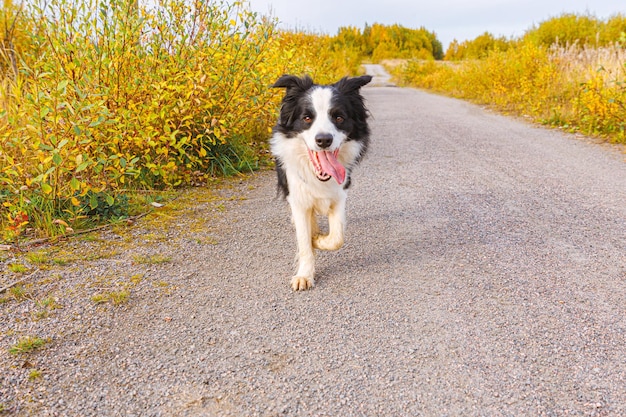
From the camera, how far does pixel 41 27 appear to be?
13.8 feet

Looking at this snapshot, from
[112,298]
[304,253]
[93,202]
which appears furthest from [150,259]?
[304,253]

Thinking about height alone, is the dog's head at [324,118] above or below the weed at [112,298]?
above

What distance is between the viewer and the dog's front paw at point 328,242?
10.7ft

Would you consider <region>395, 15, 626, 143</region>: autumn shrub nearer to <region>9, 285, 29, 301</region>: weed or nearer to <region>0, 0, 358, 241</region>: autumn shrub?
<region>0, 0, 358, 241</region>: autumn shrub

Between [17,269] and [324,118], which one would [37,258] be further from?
[324,118]

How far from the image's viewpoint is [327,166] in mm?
3240

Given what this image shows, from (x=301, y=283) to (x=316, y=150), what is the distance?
0.88 meters

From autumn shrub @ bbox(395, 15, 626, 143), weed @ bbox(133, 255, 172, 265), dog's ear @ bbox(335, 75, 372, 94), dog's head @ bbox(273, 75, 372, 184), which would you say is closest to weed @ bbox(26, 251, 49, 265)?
weed @ bbox(133, 255, 172, 265)

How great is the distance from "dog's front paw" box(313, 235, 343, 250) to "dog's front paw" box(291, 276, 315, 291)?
350 millimetres

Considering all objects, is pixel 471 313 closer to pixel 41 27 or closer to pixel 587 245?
pixel 587 245

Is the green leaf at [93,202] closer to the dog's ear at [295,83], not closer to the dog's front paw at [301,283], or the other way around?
the dog's ear at [295,83]

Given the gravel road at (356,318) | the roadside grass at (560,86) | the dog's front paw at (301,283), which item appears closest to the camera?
the gravel road at (356,318)

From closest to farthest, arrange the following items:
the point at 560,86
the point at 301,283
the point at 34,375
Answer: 1. the point at 34,375
2. the point at 301,283
3. the point at 560,86

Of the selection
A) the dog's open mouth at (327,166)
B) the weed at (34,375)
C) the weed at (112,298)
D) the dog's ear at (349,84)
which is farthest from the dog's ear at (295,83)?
the weed at (34,375)
